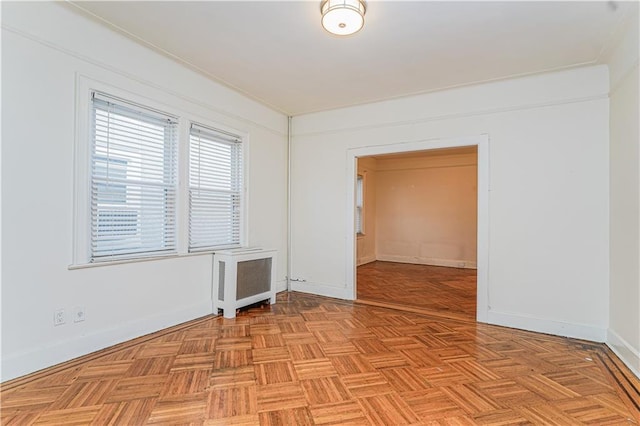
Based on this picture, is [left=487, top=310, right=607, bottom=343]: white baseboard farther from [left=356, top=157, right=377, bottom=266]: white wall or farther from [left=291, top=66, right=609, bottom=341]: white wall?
[left=356, top=157, right=377, bottom=266]: white wall

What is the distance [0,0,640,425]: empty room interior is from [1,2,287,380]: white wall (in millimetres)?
14

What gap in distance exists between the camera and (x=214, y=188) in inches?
144

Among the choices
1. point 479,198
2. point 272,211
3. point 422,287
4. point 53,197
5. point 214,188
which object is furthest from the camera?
point 422,287

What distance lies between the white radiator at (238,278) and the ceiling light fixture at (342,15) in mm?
2403

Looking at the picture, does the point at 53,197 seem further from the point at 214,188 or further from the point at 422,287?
the point at 422,287

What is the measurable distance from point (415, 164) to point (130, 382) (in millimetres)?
6667

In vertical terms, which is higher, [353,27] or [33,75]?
[353,27]

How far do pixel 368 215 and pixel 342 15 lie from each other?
561 cm

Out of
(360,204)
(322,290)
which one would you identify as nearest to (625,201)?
(322,290)

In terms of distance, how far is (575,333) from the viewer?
302 centimetres

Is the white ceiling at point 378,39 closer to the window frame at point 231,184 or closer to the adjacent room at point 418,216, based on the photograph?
the window frame at point 231,184

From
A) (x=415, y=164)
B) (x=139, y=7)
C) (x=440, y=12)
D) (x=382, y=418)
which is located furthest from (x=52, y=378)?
(x=415, y=164)

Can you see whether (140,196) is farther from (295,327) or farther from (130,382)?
(295,327)

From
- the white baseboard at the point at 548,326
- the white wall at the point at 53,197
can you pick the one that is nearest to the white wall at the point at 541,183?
the white baseboard at the point at 548,326
